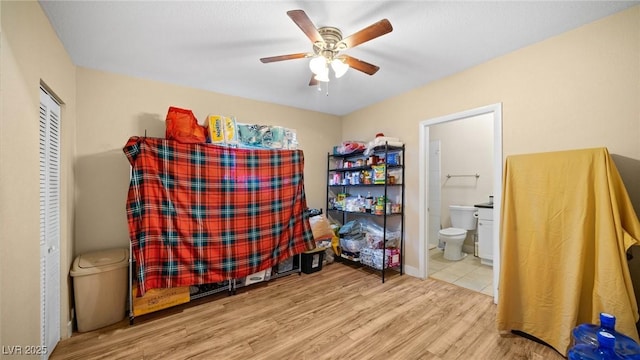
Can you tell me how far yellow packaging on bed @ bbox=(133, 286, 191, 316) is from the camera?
2070mm

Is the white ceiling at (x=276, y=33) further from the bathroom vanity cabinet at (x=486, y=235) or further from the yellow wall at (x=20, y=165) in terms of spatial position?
the bathroom vanity cabinet at (x=486, y=235)

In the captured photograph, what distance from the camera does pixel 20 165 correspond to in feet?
3.93

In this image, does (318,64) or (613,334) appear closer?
(613,334)

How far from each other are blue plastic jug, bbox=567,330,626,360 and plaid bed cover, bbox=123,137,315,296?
2.28 m

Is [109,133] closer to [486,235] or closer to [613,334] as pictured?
[613,334]

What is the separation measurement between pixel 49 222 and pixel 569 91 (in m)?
4.06

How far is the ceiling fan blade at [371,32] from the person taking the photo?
53.6 inches

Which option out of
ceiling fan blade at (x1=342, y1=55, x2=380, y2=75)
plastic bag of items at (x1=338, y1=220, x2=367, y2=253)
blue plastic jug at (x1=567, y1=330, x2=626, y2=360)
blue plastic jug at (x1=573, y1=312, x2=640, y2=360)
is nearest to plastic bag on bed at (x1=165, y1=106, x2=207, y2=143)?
ceiling fan blade at (x1=342, y1=55, x2=380, y2=75)

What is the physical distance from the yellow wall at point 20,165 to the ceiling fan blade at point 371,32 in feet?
5.67

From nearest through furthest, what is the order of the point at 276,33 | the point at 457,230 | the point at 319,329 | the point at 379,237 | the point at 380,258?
the point at 276,33
the point at 319,329
the point at 380,258
the point at 379,237
the point at 457,230

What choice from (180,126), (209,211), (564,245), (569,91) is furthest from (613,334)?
(180,126)

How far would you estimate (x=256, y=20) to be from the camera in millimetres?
1685

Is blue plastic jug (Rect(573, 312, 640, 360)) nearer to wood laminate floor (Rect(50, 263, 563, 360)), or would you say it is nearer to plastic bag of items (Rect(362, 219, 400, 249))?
wood laminate floor (Rect(50, 263, 563, 360))

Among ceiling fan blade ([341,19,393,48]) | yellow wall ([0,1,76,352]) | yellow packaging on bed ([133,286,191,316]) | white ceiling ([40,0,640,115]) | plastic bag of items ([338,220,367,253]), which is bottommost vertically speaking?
yellow packaging on bed ([133,286,191,316])
